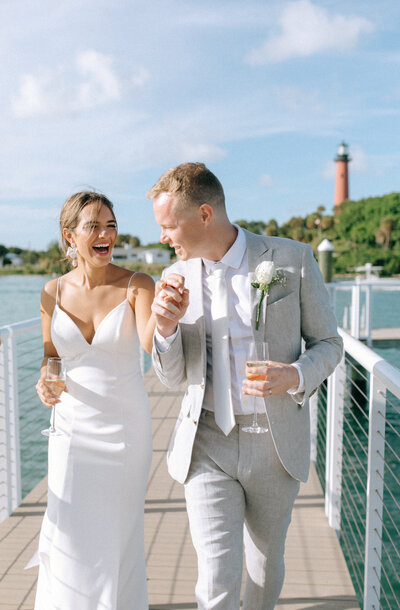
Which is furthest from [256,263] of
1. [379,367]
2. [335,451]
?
[335,451]

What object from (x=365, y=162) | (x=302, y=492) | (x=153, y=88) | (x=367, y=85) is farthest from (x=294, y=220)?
(x=365, y=162)

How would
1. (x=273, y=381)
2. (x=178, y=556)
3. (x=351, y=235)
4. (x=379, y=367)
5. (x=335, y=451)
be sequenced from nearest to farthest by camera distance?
(x=273, y=381) < (x=379, y=367) < (x=178, y=556) < (x=335, y=451) < (x=351, y=235)

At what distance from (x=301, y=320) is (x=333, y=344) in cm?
14

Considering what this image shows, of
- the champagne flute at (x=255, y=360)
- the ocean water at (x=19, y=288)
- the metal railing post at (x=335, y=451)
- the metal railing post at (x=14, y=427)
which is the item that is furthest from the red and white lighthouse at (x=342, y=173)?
the champagne flute at (x=255, y=360)

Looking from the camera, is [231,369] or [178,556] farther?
→ [178,556]

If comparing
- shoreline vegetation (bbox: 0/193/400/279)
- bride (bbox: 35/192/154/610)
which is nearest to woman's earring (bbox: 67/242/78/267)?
bride (bbox: 35/192/154/610)

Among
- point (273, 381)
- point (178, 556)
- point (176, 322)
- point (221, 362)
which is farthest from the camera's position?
point (178, 556)

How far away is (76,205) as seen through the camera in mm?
2514

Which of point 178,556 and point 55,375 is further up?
point 55,375

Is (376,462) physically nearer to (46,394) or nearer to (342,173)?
(46,394)

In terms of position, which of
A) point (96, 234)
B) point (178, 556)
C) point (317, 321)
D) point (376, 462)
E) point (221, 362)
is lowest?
point (178, 556)

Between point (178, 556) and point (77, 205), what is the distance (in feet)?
6.61

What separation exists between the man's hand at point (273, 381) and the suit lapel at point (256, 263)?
161 millimetres

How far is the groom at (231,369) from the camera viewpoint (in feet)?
6.51
